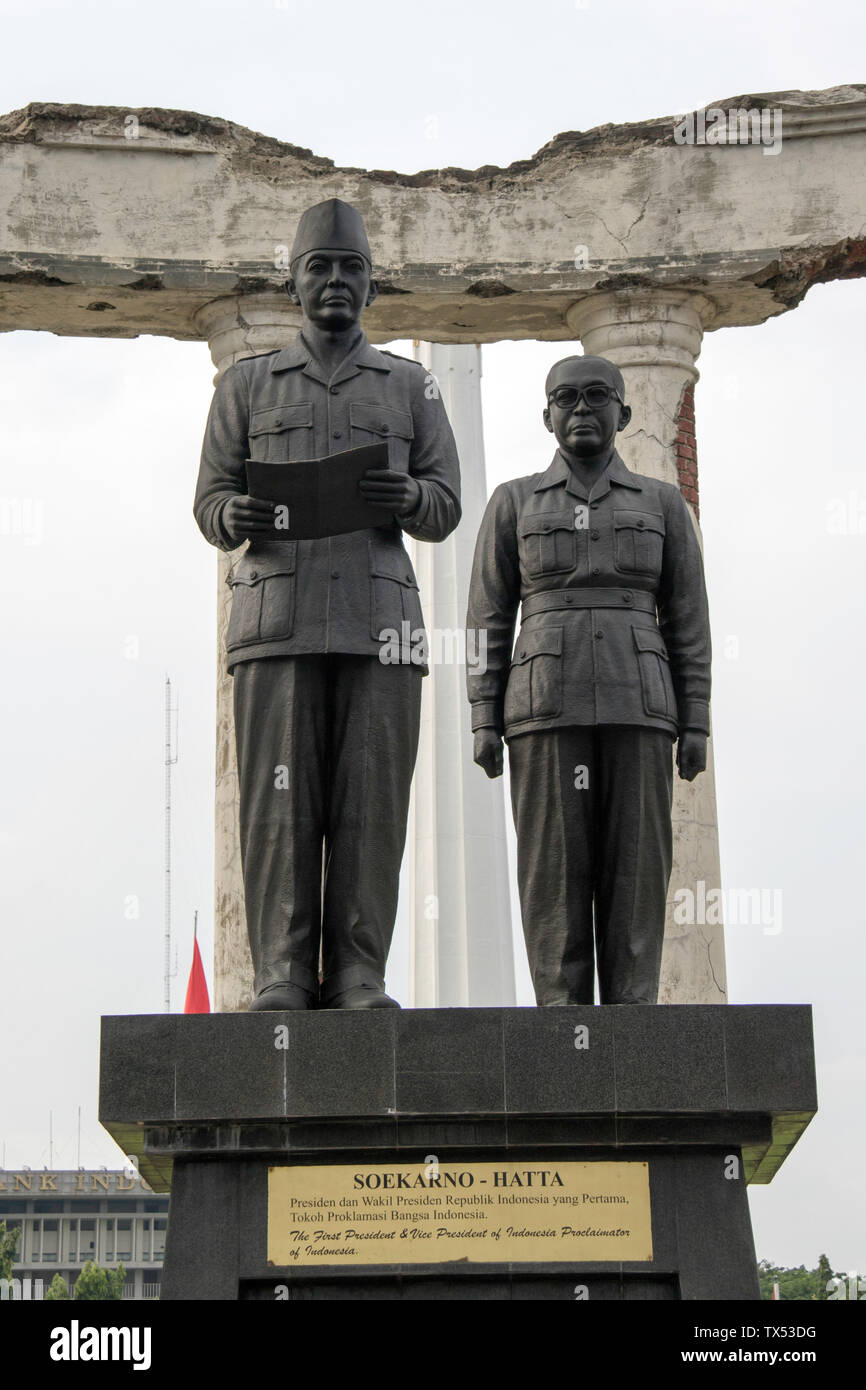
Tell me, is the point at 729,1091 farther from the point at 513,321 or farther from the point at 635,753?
the point at 513,321

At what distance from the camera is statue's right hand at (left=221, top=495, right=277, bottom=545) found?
8.28 meters

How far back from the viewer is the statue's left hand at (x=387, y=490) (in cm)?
827

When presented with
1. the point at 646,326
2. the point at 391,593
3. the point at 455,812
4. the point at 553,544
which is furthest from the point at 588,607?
the point at 455,812

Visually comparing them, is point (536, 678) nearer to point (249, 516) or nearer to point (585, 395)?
point (585, 395)

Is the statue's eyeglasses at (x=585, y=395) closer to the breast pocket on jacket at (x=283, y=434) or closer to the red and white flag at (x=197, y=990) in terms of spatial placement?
the breast pocket on jacket at (x=283, y=434)

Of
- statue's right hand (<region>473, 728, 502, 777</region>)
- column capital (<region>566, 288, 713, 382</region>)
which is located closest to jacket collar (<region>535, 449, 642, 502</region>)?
statue's right hand (<region>473, 728, 502, 777</region>)

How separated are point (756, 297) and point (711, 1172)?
10073 millimetres

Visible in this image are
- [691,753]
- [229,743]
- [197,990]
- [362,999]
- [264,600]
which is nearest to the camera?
[362,999]

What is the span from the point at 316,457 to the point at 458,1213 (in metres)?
2.93

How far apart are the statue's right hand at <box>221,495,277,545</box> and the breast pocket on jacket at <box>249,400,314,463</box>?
317 mm

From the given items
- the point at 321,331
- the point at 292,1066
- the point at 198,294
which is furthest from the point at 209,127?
the point at 292,1066

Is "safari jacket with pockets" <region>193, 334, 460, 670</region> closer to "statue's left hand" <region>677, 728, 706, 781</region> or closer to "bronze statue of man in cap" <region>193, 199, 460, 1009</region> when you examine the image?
"bronze statue of man in cap" <region>193, 199, 460, 1009</region>

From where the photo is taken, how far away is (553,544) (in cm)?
873

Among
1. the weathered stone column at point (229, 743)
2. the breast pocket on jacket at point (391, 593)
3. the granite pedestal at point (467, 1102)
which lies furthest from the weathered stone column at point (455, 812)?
the granite pedestal at point (467, 1102)
